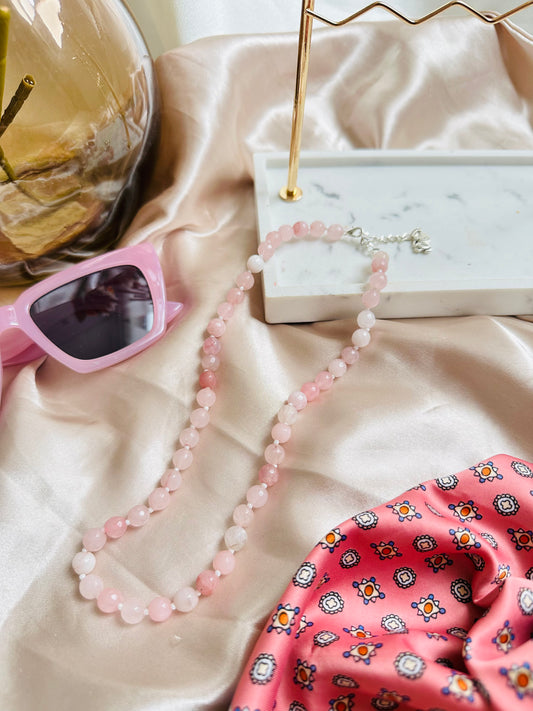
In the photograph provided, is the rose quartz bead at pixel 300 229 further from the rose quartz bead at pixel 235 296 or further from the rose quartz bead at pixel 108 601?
the rose quartz bead at pixel 108 601

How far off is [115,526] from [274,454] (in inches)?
4.4

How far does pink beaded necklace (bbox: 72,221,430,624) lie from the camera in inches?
15.5

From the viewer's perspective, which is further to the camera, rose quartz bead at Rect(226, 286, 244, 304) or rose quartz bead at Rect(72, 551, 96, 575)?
rose quartz bead at Rect(226, 286, 244, 304)

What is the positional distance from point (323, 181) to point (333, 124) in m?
0.11

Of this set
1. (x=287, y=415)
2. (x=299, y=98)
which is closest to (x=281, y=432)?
(x=287, y=415)

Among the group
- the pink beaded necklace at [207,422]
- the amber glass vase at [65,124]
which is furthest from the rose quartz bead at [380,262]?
the amber glass vase at [65,124]

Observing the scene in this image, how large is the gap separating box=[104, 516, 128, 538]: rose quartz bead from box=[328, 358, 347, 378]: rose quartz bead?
182 mm

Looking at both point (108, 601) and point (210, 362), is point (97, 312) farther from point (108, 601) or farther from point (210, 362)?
point (108, 601)

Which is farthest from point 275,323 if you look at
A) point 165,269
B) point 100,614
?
→ point 100,614

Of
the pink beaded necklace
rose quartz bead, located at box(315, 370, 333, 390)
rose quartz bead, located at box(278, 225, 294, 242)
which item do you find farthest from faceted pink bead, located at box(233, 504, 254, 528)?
rose quartz bead, located at box(278, 225, 294, 242)

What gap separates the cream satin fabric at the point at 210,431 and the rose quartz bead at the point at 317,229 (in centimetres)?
6

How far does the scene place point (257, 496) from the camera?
43cm

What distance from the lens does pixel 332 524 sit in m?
0.41

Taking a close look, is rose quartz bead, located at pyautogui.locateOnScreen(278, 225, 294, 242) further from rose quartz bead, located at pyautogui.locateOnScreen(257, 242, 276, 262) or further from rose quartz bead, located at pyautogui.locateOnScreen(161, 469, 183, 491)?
rose quartz bead, located at pyautogui.locateOnScreen(161, 469, 183, 491)
